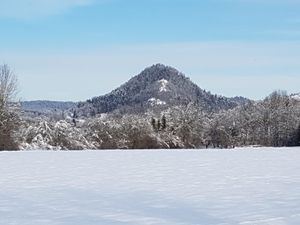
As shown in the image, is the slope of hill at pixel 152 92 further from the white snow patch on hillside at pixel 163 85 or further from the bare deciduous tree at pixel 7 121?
the bare deciduous tree at pixel 7 121

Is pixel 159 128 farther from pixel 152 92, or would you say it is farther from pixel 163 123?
pixel 152 92

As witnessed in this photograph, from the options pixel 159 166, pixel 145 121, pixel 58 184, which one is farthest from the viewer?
pixel 145 121

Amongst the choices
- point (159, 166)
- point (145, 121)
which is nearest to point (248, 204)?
point (159, 166)

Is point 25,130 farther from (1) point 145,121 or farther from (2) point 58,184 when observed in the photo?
(2) point 58,184

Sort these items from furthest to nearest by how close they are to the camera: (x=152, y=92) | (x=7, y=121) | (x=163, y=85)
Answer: (x=163, y=85)
(x=152, y=92)
(x=7, y=121)

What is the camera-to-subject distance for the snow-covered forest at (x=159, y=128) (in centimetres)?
2926

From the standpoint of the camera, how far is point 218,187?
8742 mm

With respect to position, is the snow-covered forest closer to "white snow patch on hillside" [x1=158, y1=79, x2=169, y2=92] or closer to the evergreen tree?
the evergreen tree

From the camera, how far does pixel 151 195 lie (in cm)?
786

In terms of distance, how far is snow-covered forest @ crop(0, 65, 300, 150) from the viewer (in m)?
29.3

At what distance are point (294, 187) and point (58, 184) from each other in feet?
13.9

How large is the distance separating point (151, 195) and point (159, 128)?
37494 millimetres

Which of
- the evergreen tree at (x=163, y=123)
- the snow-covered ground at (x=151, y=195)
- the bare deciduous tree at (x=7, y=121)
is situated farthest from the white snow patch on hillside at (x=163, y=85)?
the snow-covered ground at (x=151, y=195)

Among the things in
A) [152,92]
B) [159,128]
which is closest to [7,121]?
[159,128]
